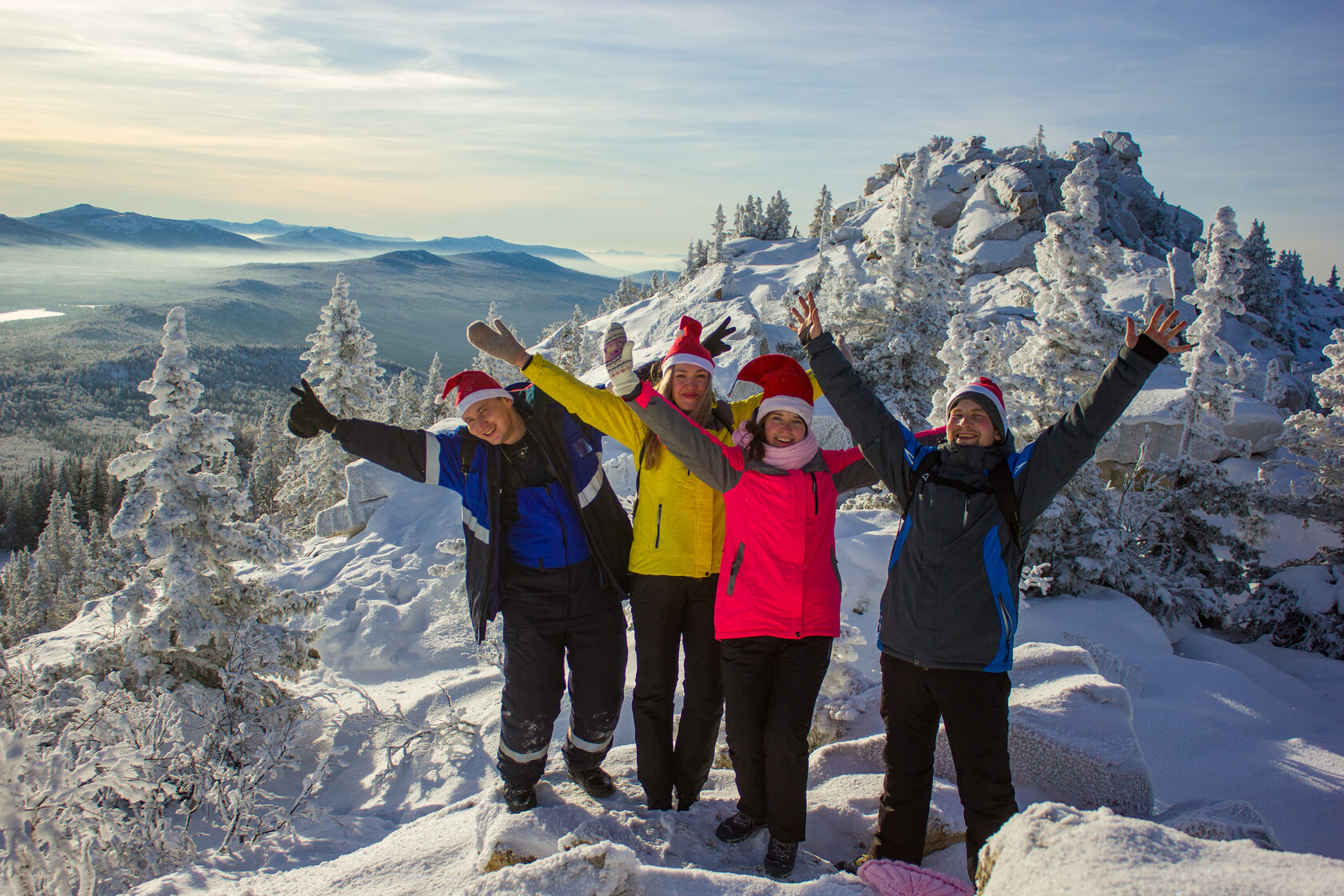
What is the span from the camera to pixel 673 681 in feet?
13.3

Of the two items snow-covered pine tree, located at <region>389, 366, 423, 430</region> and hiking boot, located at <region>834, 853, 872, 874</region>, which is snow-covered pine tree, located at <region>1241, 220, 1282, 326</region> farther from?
hiking boot, located at <region>834, 853, 872, 874</region>

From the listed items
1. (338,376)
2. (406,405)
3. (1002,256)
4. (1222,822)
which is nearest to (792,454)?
(1222,822)

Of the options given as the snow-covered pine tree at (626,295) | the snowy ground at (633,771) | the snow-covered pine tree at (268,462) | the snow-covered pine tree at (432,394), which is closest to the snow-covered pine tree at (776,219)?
the snow-covered pine tree at (626,295)

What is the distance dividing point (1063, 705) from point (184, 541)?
30.6 ft

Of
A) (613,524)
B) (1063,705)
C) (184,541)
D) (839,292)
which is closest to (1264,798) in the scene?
(1063,705)

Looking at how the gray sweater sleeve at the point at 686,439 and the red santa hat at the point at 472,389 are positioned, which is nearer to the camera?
the gray sweater sleeve at the point at 686,439

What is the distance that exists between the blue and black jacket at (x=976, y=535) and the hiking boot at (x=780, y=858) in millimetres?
1082

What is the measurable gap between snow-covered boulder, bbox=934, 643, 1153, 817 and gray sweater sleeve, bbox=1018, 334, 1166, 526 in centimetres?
168

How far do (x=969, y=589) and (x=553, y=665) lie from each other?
2408 millimetres

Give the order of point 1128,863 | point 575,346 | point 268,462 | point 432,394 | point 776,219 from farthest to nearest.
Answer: point 776,219 → point 432,394 → point 268,462 → point 575,346 → point 1128,863

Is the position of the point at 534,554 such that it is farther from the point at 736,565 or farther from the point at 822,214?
the point at 822,214

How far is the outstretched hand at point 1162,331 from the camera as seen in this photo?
3297 millimetres

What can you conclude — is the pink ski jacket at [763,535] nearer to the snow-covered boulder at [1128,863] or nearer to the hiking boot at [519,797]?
the snow-covered boulder at [1128,863]

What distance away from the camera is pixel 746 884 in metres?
2.71
